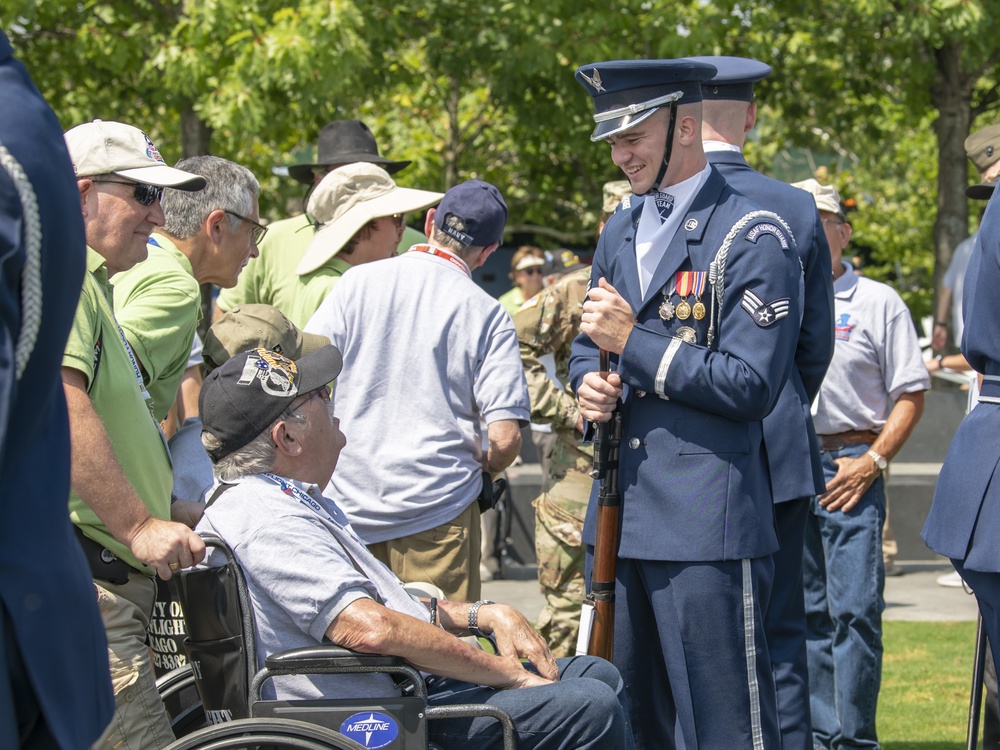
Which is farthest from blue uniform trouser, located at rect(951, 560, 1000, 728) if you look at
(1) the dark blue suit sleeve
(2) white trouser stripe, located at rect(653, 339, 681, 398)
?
(2) white trouser stripe, located at rect(653, 339, 681, 398)

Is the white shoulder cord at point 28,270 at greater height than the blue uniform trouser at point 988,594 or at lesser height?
greater

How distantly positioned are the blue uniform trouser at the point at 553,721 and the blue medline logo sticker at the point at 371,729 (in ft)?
0.64

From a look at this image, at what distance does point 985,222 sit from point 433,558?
2062mm

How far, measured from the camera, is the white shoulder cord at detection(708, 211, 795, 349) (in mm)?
3330

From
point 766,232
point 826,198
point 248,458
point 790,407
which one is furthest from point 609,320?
point 826,198

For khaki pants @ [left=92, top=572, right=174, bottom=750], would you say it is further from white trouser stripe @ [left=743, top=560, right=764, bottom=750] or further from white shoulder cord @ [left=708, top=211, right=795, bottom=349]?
white shoulder cord @ [left=708, top=211, right=795, bottom=349]

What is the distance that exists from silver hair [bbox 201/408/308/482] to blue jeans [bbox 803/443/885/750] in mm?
2577

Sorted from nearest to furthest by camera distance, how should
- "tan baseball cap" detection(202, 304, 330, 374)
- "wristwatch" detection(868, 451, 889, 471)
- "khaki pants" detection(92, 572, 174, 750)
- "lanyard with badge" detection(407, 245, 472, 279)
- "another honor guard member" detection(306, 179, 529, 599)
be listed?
"khaki pants" detection(92, 572, 174, 750), "tan baseball cap" detection(202, 304, 330, 374), "another honor guard member" detection(306, 179, 529, 599), "lanyard with badge" detection(407, 245, 472, 279), "wristwatch" detection(868, 451, 889, 471)

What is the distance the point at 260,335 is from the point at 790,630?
178 centimetres

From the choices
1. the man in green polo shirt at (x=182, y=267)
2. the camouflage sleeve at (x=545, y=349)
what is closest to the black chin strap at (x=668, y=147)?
the man in green polo shirt at (x=182, y=267)

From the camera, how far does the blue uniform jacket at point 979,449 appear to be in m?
3.26

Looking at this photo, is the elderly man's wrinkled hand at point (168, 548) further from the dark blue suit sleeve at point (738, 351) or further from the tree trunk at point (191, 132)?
the tree trunk at point (191, 132)

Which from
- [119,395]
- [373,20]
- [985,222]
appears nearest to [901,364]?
[985,222]

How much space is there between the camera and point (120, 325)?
3.63m
